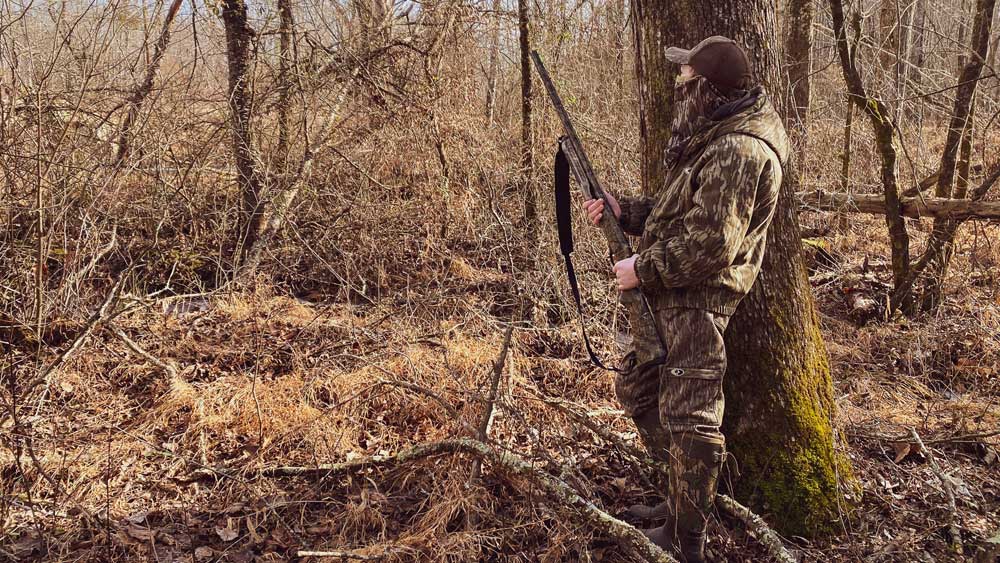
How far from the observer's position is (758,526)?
120 inches

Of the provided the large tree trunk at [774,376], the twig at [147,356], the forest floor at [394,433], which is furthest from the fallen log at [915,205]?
the twig at [147,356]

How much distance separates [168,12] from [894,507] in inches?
296

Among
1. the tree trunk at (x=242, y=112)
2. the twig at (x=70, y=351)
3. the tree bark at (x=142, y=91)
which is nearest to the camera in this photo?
the twig at (x=70, y=351)

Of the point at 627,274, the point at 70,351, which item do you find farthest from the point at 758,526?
the point at 70,351

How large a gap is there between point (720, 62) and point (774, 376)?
1501 mm

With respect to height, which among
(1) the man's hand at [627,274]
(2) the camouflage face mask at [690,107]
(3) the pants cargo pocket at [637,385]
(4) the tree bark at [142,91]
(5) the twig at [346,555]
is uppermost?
(4) the tree bark at [142,91]

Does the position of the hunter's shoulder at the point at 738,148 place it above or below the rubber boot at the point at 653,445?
above

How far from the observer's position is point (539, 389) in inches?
202

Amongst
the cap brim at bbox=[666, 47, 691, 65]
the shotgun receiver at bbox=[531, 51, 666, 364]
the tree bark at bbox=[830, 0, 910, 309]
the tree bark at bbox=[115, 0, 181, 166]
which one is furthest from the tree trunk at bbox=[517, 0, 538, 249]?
the cap brim at bbox=[666, 47, 691, 65]

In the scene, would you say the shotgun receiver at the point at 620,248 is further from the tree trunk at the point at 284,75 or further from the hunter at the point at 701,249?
the tree trunk at the point at 284,75

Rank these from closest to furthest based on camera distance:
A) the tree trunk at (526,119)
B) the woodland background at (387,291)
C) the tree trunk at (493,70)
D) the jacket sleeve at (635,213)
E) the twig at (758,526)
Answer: the twig at (758,526) < the jacket sleeve at (635,213) < the woodland background at (387,291) < the tree trunk at (526,119) < the tree trunk at (493,70)

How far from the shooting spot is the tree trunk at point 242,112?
23.8 ft

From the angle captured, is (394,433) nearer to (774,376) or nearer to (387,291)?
(774,376)

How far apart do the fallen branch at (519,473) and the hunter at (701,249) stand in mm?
179
